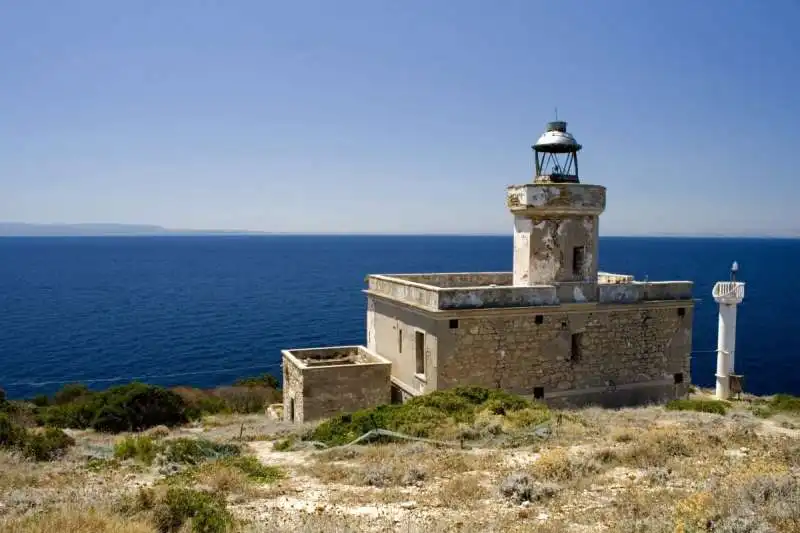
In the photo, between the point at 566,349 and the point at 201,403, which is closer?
the point at 566,349

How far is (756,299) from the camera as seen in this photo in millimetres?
74312

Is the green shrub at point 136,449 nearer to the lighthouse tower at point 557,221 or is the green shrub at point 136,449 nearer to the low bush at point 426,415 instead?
the low bush at point 426,415

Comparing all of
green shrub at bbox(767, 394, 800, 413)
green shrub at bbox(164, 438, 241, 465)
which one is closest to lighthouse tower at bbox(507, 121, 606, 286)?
green shrub at bbox(767, 394, 800, 413)

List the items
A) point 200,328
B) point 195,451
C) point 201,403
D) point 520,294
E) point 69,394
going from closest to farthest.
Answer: point 195,451 → point 520,294 → point 201,403 → point 69,394 → point 200,328

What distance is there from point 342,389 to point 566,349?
6456 mm

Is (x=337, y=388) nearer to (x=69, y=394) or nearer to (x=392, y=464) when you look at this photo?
(x=392, y=464)

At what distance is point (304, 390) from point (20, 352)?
35.3m

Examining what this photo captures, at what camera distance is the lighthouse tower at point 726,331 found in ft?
70.5

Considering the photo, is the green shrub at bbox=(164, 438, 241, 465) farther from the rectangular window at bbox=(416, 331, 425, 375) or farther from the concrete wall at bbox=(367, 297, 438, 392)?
the rectangular window at bbox=(416, 331, 425, 375)

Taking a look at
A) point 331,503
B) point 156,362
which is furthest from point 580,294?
point 156,362

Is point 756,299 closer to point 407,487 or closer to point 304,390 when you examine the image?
point 304,390

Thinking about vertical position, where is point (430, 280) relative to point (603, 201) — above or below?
below

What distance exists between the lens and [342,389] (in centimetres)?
1733

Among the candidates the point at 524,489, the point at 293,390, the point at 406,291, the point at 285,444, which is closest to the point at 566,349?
the point at 406,291
